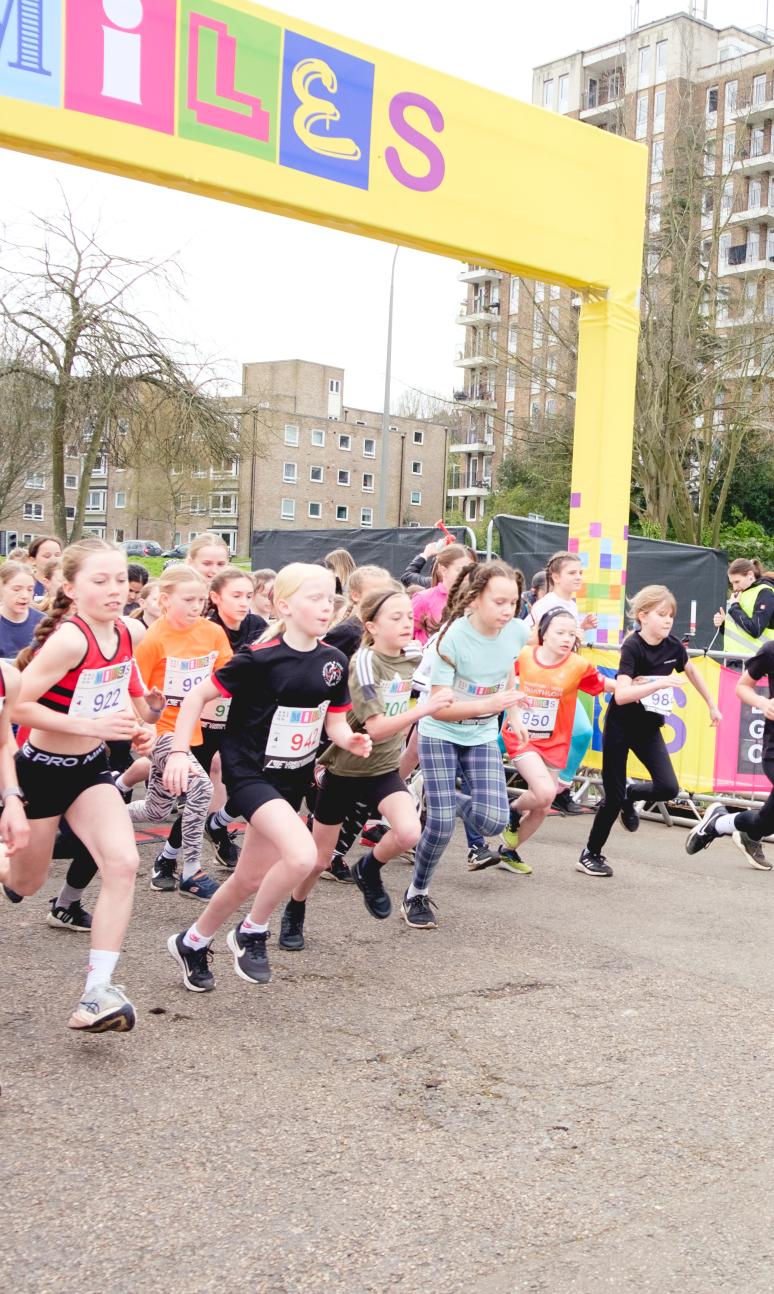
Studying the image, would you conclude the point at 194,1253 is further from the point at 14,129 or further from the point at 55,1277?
the point at 14,129

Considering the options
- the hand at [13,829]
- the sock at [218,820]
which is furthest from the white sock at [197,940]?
the sock at [218,820]

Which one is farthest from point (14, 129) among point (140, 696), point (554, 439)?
point (554, 439)

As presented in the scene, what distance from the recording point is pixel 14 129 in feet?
24.9

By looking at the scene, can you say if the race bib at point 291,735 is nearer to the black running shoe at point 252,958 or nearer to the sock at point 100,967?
the black running shoe at point 252,958

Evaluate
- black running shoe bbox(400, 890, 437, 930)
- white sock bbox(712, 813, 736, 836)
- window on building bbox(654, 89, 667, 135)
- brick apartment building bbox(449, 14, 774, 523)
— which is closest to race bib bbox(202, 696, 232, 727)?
black running shoe bbox(400, 890, 437, 930)

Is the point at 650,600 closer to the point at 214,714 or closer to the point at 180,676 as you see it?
the point at 214,714

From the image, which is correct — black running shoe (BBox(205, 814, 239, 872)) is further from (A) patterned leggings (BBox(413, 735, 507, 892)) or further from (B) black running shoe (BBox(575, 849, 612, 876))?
(B) black running shoe (BBox(575, 849, 612, 876))

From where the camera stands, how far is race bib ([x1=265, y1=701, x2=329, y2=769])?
504 centimetres

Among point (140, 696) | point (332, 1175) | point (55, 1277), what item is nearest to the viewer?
point (55, 1277)

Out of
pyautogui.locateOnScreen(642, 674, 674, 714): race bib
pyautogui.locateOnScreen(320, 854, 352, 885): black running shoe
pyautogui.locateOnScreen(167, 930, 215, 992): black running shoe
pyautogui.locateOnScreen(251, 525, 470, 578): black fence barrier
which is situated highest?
pyautogui.locateOnScreen(251, 525, 470, 578): black fence barrier

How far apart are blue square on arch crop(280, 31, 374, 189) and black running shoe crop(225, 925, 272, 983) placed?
5.98 meters

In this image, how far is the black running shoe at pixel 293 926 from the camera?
19.1 feet

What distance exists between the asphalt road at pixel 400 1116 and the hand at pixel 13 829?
0.78 m

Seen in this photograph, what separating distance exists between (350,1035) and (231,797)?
1.07m
